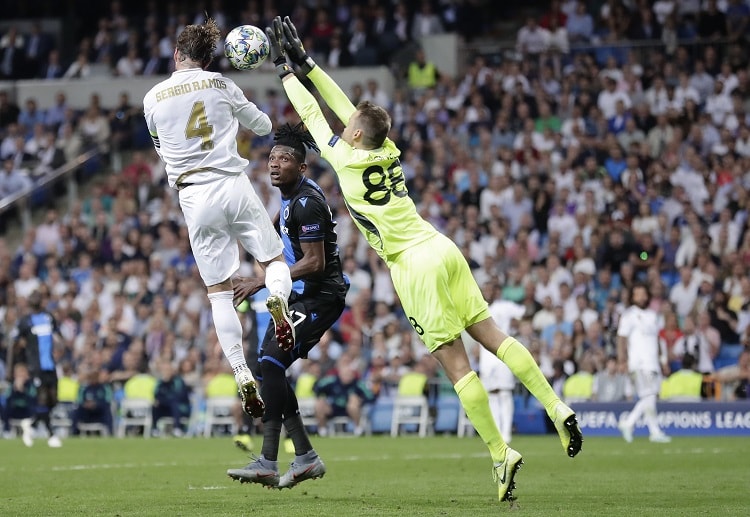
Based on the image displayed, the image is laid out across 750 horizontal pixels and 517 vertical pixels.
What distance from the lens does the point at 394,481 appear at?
1255cm

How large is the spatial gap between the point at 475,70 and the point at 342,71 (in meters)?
3.06

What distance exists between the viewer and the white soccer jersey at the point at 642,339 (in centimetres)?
1953

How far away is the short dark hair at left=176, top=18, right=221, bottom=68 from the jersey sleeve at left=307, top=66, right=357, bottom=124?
0.84 metres

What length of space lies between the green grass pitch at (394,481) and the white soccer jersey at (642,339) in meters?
1.16

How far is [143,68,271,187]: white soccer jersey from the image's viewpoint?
1044cm

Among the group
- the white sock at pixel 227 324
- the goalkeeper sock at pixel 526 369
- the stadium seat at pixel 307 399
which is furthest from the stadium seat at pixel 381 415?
the goalkeeper sock at pixel 526 369

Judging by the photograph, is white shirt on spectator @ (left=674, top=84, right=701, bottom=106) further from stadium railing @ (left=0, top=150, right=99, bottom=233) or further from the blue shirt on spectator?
stadium railing @ (left=0, top=150, right=99, bottom=233)

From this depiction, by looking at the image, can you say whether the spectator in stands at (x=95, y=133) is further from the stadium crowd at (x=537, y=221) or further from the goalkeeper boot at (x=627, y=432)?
the goalkeeper boot at (x=627, y=432)

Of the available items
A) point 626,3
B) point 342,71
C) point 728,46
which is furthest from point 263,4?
point 728,46

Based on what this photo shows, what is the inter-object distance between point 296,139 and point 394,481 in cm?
354

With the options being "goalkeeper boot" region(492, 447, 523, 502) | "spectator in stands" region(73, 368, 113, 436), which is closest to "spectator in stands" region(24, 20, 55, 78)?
"spectator in stands" region(73, 368, 113, 436)

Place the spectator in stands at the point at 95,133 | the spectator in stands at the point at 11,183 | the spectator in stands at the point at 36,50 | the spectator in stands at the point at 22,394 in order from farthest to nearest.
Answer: the spectator in stands at the point at 36,50, the spectator in stands at the point at 95,133, the spectator in stands at the point at 11,183, the spectator in stands at the point at 22,394

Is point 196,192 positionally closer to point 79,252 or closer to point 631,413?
point 631,413

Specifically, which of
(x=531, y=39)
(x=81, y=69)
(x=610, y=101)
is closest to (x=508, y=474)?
(x=610, y=101)
